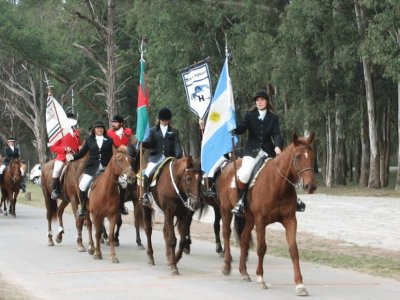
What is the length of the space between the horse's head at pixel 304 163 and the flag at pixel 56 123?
29.8 ft

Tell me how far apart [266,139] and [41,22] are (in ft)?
168

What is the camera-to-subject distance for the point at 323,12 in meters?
36.5

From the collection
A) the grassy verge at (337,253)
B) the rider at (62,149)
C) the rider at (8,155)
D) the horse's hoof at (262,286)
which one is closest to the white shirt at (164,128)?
the grassy verge at (337,253)

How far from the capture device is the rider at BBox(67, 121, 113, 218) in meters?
16.3

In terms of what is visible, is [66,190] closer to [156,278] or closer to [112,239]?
[112,239]

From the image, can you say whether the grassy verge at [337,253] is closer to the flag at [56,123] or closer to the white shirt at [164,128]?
the white shirt at [164,128]

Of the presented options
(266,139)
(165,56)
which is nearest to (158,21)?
(165,56)

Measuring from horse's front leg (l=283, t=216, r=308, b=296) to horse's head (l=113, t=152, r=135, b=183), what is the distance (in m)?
3.77

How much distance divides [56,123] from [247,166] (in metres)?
8.02

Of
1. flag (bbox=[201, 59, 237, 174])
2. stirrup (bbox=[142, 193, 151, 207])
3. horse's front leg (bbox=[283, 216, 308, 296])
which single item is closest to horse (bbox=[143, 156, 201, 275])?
stirrup (bbox=[142, 193, 151, 207])

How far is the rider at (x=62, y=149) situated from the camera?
18.6 m

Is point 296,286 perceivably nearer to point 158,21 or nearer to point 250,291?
point 250,291

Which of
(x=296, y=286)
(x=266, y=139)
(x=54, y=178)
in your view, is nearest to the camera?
(x=296, y=286)

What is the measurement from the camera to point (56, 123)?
19344 mm
